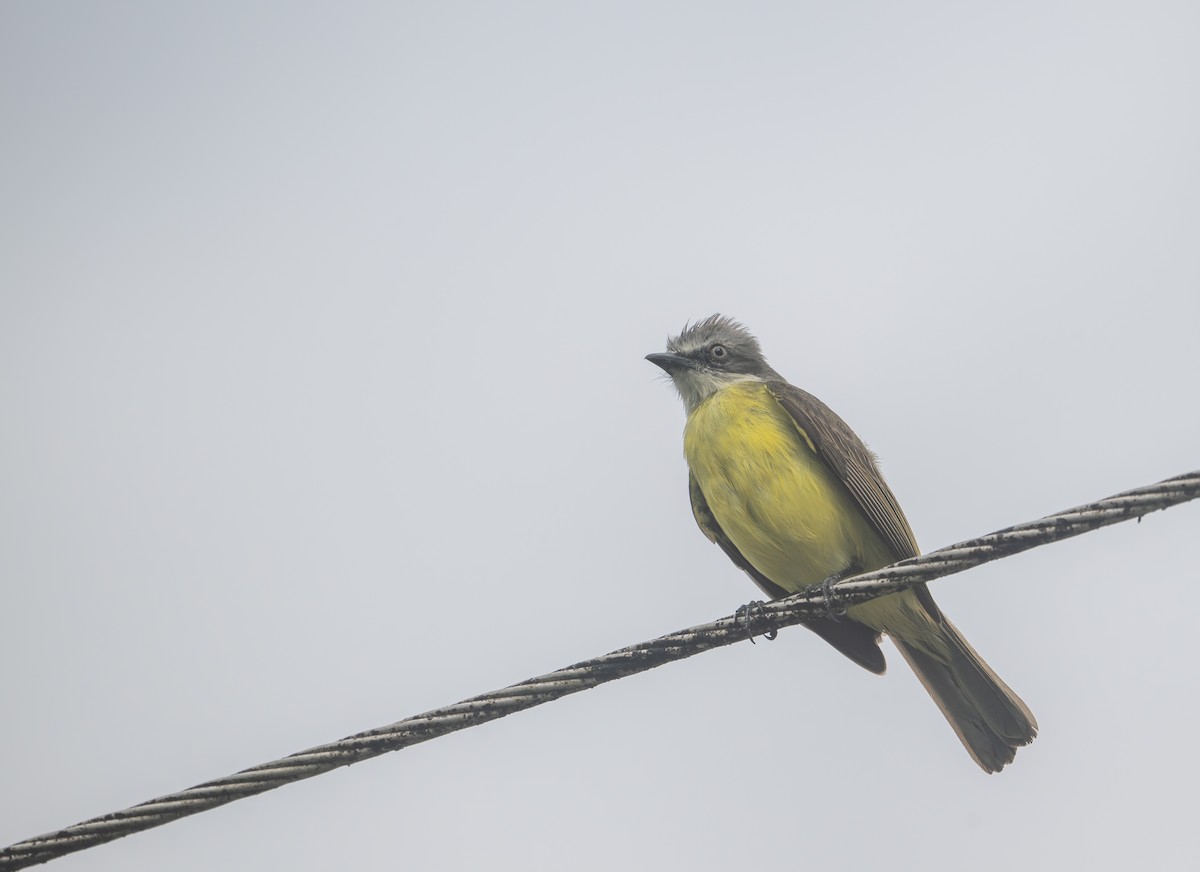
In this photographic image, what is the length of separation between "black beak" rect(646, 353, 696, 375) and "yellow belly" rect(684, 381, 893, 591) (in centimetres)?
109

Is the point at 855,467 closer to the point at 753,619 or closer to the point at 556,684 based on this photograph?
the point at 753,619

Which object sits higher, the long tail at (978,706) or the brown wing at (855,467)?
the brown wing at (855,467)

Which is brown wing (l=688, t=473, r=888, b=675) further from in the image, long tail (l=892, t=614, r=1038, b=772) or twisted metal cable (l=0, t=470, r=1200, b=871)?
twisted metal cable (l=0, t=470, r=1200, b=871)

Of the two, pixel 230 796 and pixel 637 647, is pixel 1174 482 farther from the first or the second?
pixel 230 796

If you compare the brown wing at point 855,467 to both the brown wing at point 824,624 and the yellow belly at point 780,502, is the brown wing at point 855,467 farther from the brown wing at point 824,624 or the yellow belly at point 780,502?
the brown wing at point 824,624

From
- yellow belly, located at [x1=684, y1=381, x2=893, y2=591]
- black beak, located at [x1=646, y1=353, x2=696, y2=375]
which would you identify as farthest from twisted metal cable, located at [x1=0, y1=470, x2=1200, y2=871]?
black beak, located at [x1=646, y1=353, x2=696, y2=375]

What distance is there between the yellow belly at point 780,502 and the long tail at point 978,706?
631 millimetres

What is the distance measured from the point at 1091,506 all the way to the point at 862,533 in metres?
3.03

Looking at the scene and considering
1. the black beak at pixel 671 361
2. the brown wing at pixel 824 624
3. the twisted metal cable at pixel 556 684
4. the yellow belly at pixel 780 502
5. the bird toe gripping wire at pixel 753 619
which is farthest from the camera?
the black beak at pixel 671 361

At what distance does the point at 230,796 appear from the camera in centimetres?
380

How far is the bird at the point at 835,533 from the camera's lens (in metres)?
6.75

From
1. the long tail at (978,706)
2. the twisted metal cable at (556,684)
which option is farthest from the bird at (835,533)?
the twisted metal cable at (556,684)

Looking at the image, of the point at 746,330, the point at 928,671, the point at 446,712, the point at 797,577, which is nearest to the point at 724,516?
the point at 797,577

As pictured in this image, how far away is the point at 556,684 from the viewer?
4191 mm
